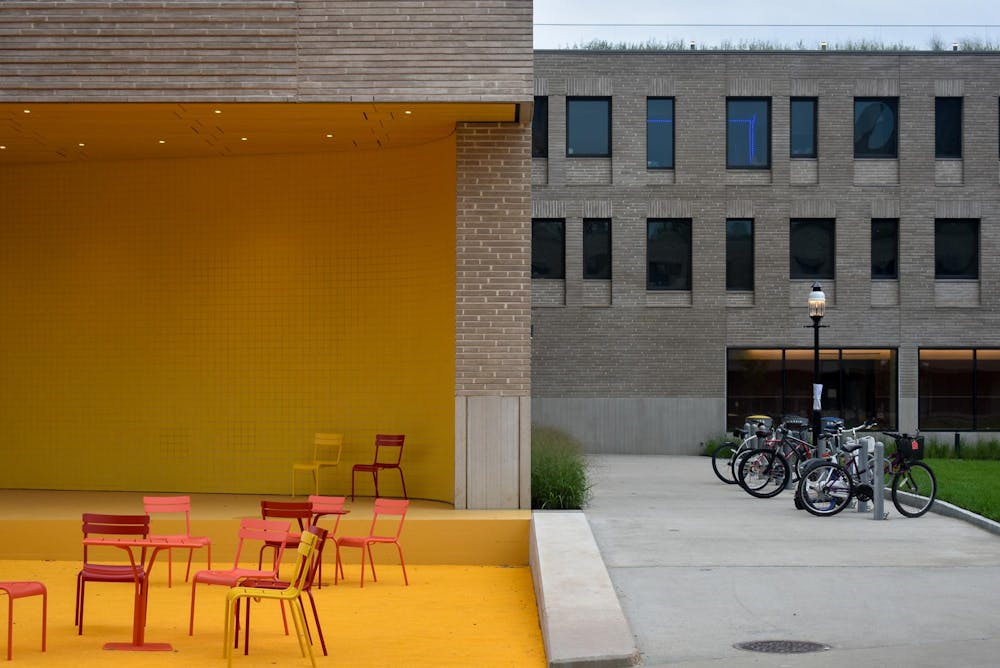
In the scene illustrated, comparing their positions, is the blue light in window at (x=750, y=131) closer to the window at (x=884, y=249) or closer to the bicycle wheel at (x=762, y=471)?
the window at (x=884, y=249)

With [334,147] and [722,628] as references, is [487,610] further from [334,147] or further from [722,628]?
[334,147]

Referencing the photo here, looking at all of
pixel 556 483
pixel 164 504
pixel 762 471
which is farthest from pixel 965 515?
pixel 164 504

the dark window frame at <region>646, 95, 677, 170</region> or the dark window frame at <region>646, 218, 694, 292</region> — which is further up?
the dark window frame at <region>646, 95, 677, 170</region>

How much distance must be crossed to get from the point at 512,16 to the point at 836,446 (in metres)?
8.12

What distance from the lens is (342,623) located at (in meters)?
11.1

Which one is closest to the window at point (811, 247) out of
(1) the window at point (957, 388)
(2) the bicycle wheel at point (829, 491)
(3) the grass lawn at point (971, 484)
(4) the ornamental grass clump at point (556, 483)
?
(1) the window at point (957, 388)

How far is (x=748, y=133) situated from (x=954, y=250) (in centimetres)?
583

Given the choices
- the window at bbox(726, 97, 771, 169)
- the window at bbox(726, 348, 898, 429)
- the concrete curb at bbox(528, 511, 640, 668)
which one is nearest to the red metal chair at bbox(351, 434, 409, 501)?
the concrete curb at bbox(528, 511, 640, 668)

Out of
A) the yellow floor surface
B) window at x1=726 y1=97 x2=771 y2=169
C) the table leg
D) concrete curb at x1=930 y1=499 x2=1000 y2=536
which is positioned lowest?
the yellow floor surface

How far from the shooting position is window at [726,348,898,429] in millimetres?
31656

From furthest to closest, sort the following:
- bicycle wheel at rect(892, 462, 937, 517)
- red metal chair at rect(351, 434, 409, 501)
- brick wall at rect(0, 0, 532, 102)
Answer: red metal chair at rect(351, 434, 409, 501), bicycle wheel at rect(892, 462, 937, 517), brick wall at rect(0, 0, 532, 102)

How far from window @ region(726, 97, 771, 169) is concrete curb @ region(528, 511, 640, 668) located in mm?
19330

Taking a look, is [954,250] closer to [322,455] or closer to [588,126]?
[588,126]

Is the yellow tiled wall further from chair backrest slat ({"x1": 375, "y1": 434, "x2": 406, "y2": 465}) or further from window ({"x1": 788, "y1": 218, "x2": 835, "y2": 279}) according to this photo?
window ({"x1": 788, "y1": 218, "x2": 835, "y2": 279})
